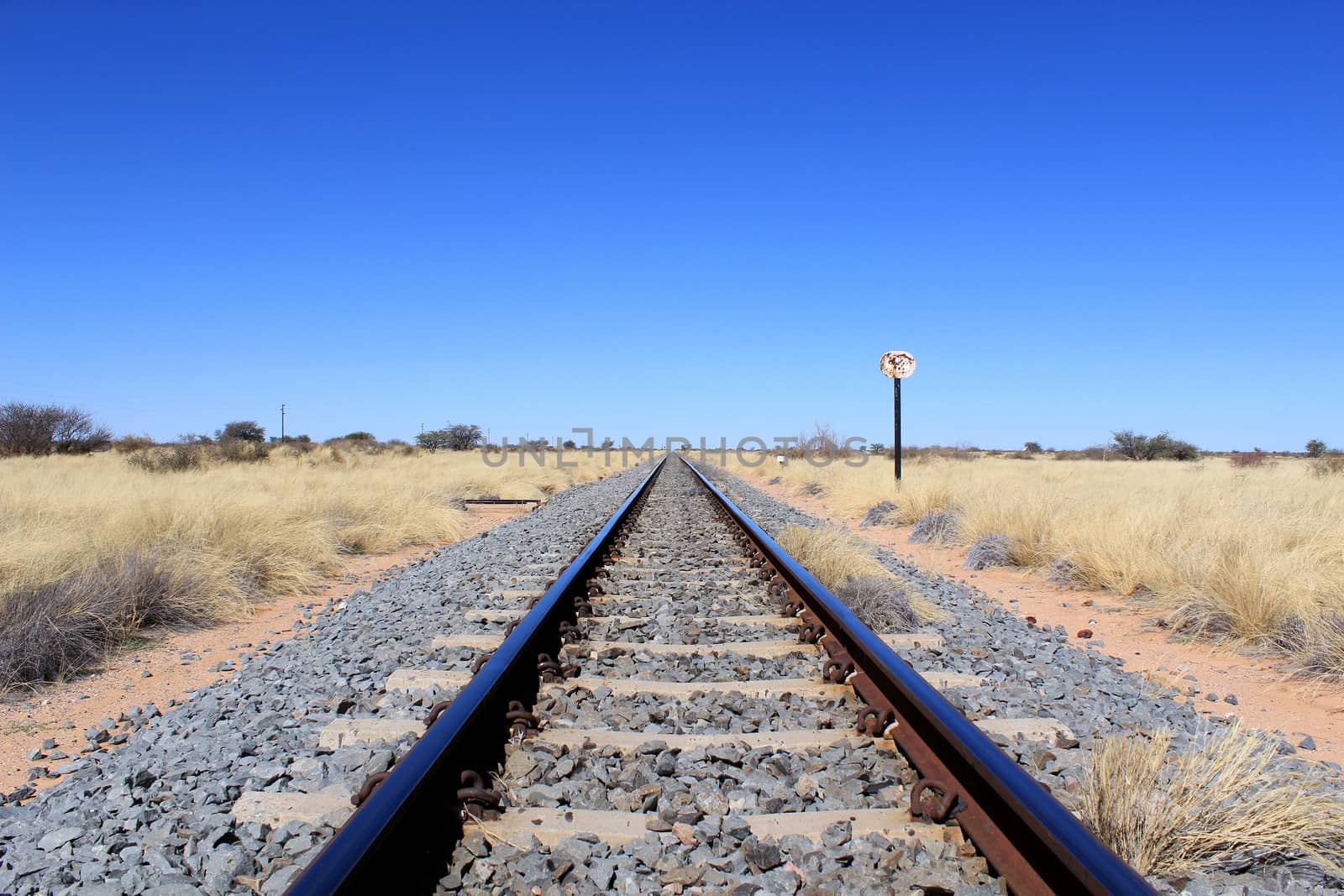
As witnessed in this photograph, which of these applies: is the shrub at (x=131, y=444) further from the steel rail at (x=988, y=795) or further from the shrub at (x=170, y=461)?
the steel rail at (x=988, y=795)

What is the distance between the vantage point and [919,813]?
103 inches

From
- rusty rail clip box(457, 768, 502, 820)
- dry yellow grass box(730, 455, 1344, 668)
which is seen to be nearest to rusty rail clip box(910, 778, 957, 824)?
rusty rail clip box(457, 768, 502, 820)

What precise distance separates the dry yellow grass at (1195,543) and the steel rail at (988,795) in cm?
348

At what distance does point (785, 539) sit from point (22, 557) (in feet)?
21.4

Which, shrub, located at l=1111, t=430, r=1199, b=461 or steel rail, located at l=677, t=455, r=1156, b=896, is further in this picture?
shrub, located at l=1111, t=430, r=1199, b=461

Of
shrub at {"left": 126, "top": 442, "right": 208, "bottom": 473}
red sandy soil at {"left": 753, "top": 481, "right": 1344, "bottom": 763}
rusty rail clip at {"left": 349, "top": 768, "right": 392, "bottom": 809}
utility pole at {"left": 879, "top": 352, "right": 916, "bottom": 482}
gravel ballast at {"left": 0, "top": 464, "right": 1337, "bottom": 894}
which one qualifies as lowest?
red sandy soil at {"left": 753, "top": 481, "right": 1344, "bottom": 763}

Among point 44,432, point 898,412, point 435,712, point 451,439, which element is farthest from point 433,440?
point 435,712

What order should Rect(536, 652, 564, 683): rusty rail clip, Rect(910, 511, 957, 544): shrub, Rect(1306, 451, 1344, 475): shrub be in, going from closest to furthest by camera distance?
Rect(536, 652, 564, 683): rusty rail clip → Rect(910, 511, 957, 544): shrub → Rect(1306, 451, 1344, 475): shrub

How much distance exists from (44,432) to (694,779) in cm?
3777

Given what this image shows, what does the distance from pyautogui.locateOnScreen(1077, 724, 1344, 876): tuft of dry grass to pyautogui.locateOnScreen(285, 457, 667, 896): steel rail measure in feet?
6.59

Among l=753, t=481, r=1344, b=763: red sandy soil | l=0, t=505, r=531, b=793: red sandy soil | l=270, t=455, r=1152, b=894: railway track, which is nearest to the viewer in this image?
l=270, t=455, r=1152, b=894: railway track

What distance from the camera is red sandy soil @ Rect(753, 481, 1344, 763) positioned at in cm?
420

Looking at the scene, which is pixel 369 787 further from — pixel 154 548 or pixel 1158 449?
pixel 1158 449

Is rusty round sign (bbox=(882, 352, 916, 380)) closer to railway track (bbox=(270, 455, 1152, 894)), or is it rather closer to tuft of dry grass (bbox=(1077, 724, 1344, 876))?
railway track (bbox=(270, 455, 1152, 894))
